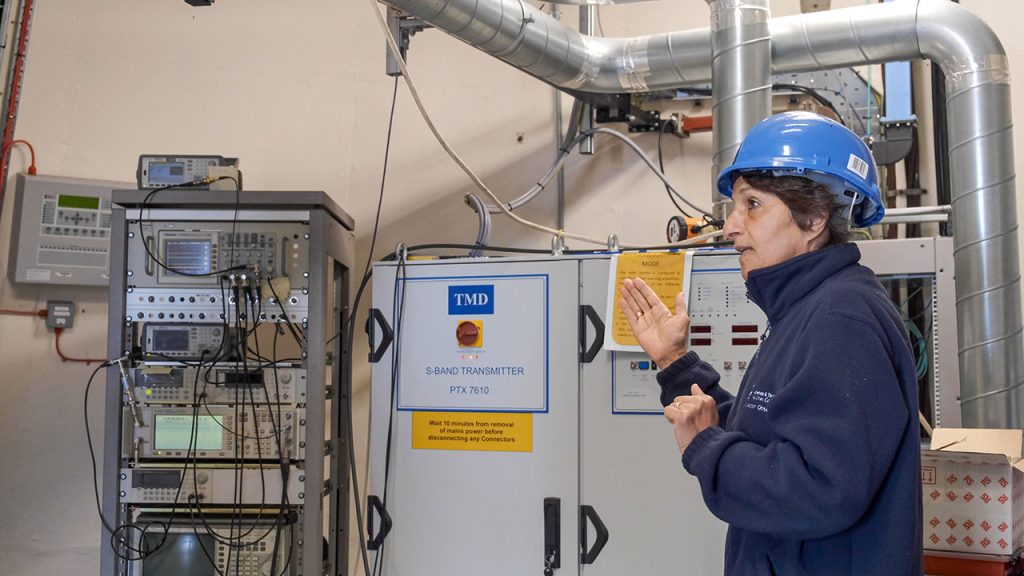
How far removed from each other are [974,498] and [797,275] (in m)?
0.87

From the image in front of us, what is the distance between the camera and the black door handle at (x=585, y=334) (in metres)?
2.51

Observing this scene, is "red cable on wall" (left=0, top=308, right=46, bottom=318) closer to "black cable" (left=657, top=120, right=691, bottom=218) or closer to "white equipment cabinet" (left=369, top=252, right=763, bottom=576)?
"white equipment cabinet" (left=369, top=252, right=763, bottom=576)

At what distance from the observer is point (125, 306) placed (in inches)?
101

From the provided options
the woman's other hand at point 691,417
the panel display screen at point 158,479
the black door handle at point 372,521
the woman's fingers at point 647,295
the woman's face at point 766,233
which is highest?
the woman's face at point 766,233

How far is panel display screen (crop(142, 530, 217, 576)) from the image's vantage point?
8.23ft

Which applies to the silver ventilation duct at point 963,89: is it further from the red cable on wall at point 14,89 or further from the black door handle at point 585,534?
the red cable on wall at point 14,89

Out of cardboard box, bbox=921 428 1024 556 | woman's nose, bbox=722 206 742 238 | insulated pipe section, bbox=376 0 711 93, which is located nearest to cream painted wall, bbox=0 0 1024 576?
insulated pipe section, bbox=376 0 711 93

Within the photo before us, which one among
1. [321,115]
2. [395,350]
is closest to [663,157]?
[321,115]

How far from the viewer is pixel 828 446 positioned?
1.16 m

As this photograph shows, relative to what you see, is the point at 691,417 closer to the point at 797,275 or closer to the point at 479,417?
the point at 797,275

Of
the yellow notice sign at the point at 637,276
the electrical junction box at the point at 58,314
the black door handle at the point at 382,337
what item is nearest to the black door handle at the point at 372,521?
the black door handle at the point at 382,337

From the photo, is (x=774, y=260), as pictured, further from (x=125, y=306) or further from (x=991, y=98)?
(x=125, y=306)

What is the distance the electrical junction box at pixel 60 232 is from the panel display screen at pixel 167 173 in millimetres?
963

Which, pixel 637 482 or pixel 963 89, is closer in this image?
pixel 637 482
